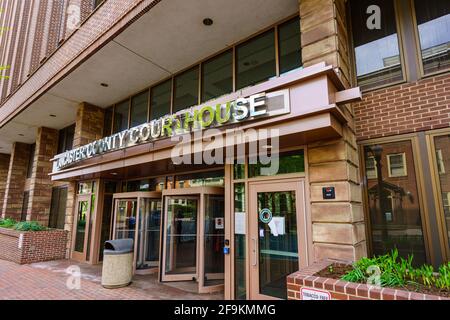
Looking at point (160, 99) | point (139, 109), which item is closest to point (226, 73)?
A: point (160, 99)

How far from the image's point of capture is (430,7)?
4.73 m

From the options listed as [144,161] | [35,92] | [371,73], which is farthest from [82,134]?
[371,73]

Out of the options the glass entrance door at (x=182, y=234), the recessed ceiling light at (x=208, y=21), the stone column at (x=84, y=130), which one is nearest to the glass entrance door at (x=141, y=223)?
the glass entrance door at (x=182, y=234)

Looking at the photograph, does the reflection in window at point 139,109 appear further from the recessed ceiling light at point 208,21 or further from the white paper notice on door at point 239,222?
the white paper notice on door at point 239,222

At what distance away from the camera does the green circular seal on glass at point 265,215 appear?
16.8 feet

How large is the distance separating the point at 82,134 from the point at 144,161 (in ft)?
16.5

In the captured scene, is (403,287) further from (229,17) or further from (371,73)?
(229,17)

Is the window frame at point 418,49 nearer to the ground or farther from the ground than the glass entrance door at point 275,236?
farther from the ground

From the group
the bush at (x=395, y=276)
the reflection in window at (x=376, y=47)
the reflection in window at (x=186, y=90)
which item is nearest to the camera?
the bush at (x=395, y=276)

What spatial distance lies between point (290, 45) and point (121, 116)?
6.85 metres

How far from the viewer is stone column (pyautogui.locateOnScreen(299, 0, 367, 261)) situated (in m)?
4.10

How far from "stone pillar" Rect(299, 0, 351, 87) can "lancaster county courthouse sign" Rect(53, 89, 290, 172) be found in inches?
40.4

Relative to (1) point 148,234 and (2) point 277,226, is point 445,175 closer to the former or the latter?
(2) point 277,226

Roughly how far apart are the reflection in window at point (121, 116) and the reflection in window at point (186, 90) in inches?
104
